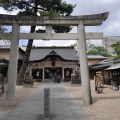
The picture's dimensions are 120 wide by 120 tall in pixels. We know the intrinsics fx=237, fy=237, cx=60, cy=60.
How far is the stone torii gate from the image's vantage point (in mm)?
12234

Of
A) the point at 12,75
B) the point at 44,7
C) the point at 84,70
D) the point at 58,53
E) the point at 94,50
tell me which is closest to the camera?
the point at 12,75

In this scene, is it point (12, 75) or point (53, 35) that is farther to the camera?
point (53, 35)

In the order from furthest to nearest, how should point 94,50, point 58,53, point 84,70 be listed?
point 94,50 < point 58,53 < point 84,70

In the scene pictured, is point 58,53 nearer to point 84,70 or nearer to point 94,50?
point 94,50

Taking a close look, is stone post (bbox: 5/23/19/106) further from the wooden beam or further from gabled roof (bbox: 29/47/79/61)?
gabled roof (bbox: 29/47/79/61)

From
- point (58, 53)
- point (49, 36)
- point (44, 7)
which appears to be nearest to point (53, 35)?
point (49, 36)

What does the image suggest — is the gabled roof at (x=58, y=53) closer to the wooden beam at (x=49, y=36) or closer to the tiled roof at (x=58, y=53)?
the tiled roof at (x=58, y=53)

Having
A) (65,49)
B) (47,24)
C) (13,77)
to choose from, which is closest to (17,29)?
(47,24)

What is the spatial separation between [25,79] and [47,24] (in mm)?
15435

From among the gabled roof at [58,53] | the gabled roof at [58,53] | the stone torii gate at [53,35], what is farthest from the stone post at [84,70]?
the gabled roof at [58,53]

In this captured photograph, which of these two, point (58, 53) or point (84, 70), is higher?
point (58, 53)

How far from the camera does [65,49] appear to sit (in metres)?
52.3

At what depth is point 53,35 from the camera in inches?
498

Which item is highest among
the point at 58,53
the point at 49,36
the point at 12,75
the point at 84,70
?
the point at 58,53
